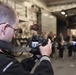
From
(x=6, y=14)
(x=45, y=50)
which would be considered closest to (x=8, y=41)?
(x=6, y=14)

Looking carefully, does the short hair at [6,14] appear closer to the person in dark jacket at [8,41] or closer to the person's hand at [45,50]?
the person in dark jacket at [8,41]

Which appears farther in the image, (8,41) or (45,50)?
(45,50)

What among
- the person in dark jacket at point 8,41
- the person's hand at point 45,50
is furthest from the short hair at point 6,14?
the person's hand at point 45,50

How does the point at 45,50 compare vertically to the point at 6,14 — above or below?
below

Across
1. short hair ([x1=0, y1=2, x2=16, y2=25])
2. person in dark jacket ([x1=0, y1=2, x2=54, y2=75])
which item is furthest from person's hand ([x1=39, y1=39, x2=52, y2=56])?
short hair ([x1=0, y1=2, x2=16, y2=25])

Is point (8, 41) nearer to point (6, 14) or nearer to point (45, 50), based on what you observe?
point (6, 14)

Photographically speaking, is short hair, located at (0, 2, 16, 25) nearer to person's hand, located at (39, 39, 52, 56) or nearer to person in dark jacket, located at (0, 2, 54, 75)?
person in dark jacket, located at (0, 2, 54, 75)

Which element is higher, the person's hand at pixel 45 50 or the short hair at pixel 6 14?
the short hair at pixel 6 14

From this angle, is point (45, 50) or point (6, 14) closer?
point (6, 14)

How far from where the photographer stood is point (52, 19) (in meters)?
14.5

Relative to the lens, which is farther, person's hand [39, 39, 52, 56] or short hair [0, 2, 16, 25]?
person's hand [39, 39, 52, 56]

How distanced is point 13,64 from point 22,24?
32.2ft

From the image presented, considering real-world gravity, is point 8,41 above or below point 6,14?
below

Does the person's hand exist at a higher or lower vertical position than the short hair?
lower
